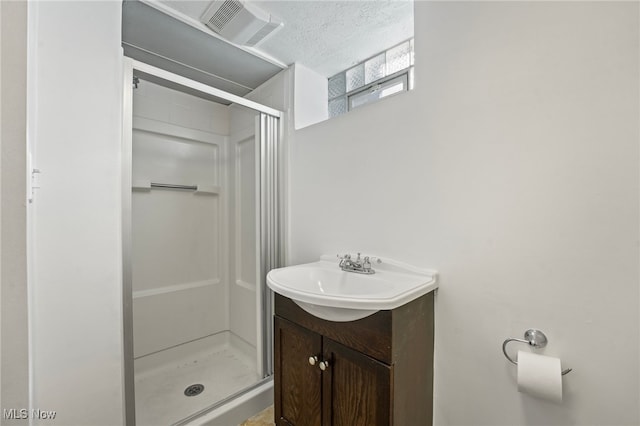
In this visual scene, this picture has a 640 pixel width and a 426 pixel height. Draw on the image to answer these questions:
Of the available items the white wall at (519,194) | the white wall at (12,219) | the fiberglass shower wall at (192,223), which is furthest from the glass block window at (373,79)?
the white wall at (12,219)

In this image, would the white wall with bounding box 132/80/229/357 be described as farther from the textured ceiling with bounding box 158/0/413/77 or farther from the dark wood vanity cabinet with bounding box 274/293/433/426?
the dark wood vanity cabinet with bounding box 274/293/433/426

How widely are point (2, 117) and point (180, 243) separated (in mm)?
1869

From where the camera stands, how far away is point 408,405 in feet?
3.06

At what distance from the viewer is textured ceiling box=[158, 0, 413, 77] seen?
1289mm

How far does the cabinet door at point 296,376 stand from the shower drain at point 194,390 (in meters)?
0.76

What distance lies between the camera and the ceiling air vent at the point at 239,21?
1.29 metres

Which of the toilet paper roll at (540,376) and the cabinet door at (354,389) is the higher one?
the toilet paper roll at (540,376)

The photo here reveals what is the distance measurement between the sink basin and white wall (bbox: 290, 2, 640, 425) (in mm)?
87

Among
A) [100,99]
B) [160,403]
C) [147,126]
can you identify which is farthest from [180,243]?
[100,99]

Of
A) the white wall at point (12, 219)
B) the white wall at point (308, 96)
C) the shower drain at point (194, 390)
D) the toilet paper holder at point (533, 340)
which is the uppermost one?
the white wall at point (308, 96)

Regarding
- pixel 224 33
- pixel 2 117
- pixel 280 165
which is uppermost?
pixel 224 33

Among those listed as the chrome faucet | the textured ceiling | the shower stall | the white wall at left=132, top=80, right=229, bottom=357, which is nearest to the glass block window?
the textured ceiling

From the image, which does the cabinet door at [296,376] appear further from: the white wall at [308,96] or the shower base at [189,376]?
the white wall at [308,96]

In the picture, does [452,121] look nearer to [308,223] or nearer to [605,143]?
[605,143]
